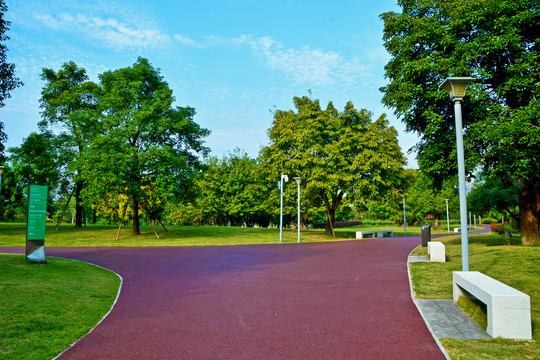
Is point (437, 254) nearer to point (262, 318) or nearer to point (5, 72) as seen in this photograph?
point (262, 318)

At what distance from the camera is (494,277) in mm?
9008

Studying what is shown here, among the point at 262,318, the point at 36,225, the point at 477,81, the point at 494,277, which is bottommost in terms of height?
the point at 262,318

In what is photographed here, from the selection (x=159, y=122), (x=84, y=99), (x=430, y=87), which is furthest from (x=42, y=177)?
(x=430, y=87)

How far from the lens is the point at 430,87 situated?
618 inches

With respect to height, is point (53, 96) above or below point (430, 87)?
above

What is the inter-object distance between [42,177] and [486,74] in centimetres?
3304

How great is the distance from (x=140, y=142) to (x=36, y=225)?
55.7ft

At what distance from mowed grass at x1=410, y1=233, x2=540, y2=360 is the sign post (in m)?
11.5

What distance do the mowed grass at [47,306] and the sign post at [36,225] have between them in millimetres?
715

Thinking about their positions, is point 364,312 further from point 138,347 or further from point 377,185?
point 377,185

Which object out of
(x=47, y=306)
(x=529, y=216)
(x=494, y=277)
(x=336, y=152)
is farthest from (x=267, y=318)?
(x=336, y=152)

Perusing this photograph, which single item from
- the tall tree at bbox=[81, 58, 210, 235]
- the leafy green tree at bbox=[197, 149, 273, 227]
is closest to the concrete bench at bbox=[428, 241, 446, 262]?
the tall tree at bbox=[81, 58, 210, 235]

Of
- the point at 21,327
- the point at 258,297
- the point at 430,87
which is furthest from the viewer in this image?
the point at 430,87

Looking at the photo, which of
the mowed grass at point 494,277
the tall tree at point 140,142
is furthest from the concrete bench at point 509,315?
the tall tree at point 140,142
